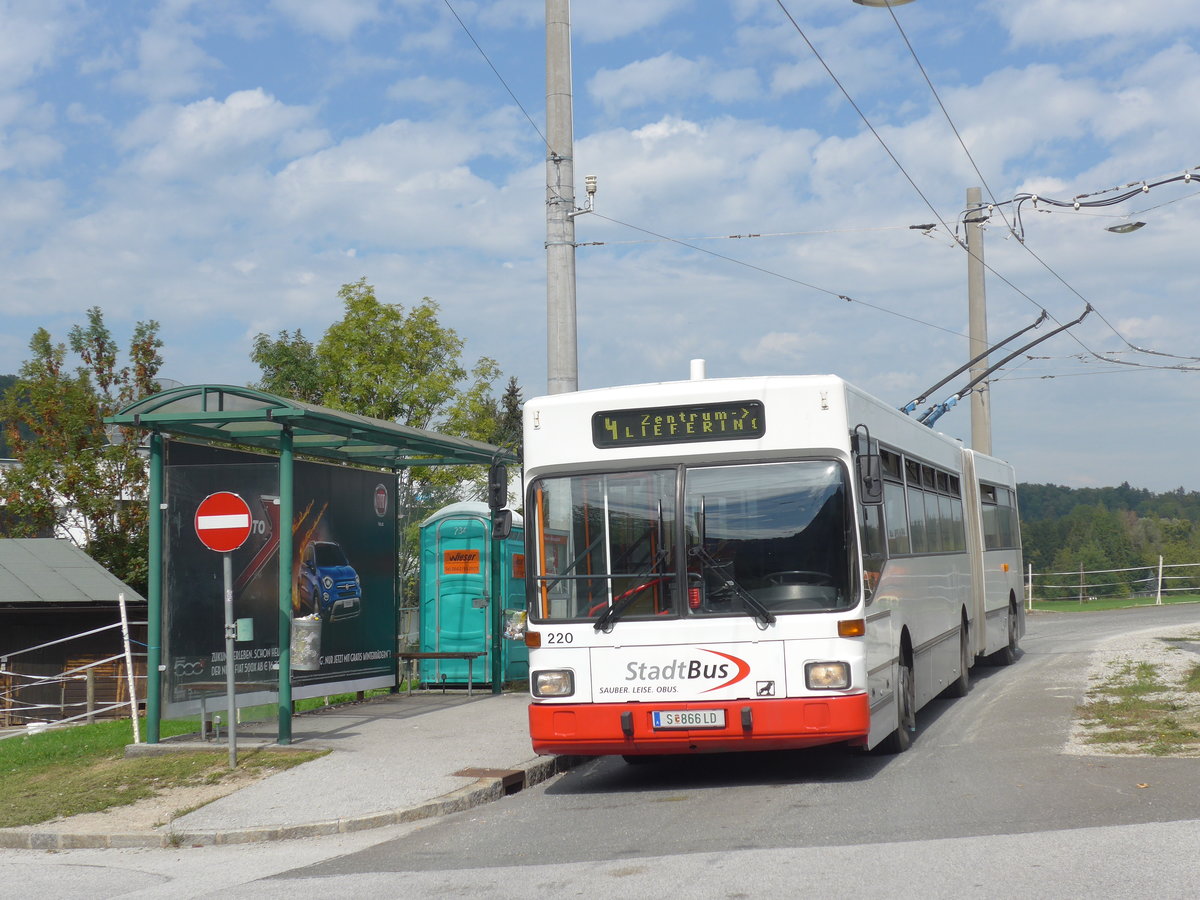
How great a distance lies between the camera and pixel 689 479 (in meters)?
10.0

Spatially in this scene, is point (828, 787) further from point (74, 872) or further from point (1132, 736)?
point (74, 872)

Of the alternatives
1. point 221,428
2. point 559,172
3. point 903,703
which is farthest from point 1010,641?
point 221,428

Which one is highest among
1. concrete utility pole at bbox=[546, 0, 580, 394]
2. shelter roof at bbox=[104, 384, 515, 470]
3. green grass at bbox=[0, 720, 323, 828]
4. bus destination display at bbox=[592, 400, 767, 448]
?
concrete utility pole at bbox=[546, 0, 580, 394]

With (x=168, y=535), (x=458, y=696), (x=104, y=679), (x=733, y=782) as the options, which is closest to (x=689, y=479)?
(x=733, y=782)

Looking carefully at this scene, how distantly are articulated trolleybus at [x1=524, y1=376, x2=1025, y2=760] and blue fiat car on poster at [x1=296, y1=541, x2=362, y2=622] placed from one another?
15.8ft

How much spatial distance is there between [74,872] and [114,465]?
27.7 metres

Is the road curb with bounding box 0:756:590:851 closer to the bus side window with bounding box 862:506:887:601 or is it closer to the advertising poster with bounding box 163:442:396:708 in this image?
the advertising poster with bounding box 163:442:396:708

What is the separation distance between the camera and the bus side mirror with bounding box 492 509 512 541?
10.6 metres

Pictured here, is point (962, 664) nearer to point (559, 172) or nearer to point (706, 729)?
point (706, 729)

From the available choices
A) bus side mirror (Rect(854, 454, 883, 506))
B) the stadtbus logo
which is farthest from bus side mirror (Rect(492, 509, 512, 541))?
bus side mirror (Rect(854, 454, 883, 506))

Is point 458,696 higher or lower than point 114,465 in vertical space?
lower

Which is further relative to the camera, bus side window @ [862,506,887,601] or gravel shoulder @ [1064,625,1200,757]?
gravel shoulder @ [1064,625,1200,757]

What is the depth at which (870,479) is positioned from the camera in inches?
389

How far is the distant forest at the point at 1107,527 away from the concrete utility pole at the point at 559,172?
288 ft
